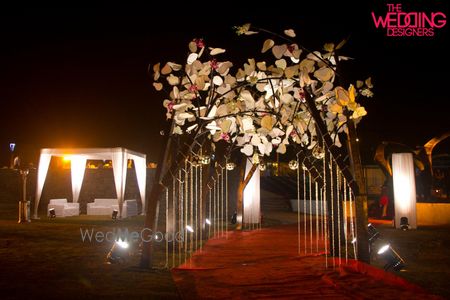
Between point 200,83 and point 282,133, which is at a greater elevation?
point 200,83

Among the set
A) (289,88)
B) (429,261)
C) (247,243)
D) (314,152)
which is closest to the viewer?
(289,88)

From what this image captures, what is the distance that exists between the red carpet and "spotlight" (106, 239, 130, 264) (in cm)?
99

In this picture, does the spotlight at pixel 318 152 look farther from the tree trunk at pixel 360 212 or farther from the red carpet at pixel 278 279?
the red carpet at pixel 278 279

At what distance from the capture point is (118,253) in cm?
686

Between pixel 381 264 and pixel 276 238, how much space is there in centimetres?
393

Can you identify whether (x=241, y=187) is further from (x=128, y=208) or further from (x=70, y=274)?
(x=70, y=274)

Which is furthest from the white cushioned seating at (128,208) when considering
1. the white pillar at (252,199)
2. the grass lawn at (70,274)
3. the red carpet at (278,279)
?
the red carpet at (278,279)

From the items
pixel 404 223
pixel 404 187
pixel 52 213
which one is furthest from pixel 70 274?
pixel 52 213

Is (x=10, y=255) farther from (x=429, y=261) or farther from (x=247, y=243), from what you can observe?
(x=429, y=261)

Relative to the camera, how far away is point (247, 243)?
9672 millimetres

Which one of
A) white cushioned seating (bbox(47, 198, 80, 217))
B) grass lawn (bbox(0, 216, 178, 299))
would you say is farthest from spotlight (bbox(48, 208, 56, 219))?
grass lawn (bbox(0, 216, 178, 299))

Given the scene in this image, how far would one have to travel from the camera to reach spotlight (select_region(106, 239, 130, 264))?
681 cm

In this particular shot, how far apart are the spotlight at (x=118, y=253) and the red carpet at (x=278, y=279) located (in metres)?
0.99

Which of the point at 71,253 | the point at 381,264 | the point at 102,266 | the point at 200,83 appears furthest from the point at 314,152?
the point at 71,253
